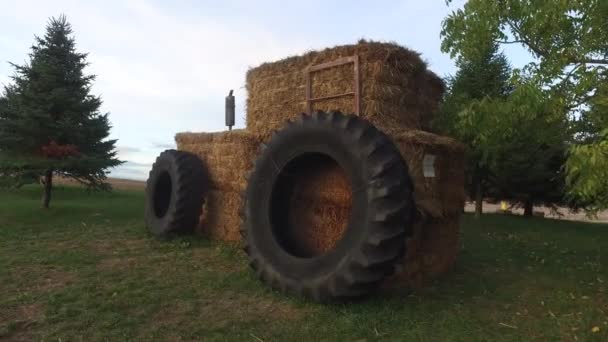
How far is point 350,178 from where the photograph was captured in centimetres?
466

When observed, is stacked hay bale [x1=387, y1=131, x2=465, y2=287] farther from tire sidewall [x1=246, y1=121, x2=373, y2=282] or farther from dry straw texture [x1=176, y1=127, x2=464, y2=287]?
tire sidewall [x1=246, y1=121, x2=373, y2=282]

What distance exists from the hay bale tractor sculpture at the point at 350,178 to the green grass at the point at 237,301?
37cm

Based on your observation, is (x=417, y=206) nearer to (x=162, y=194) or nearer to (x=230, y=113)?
(x=230, y=113)

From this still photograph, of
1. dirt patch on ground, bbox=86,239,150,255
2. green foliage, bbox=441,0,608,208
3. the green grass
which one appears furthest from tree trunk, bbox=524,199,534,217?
dirt patch on ground, bbox=86,239,150,255

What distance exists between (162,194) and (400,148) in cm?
664

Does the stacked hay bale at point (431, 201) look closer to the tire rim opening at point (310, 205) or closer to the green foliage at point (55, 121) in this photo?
the tire rim opening at point (310, 205)

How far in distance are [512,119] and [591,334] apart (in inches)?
119

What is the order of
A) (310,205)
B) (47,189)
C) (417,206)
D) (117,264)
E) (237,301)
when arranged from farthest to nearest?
(47,189)
(117,264)
(310,205)
(417,206)
(237,301)

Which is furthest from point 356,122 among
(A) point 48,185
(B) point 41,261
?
(A) point 48,185

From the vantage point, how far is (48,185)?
1360cm

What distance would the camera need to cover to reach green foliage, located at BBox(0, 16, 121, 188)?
42.9 feet

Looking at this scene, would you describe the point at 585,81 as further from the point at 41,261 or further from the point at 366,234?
the point at 41,261

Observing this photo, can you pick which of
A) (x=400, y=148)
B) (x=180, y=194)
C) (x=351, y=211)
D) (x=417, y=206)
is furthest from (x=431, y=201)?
(x=180, y=194)

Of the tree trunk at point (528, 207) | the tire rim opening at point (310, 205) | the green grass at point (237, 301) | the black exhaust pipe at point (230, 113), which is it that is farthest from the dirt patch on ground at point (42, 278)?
the tree trunk at point (528, 207)
